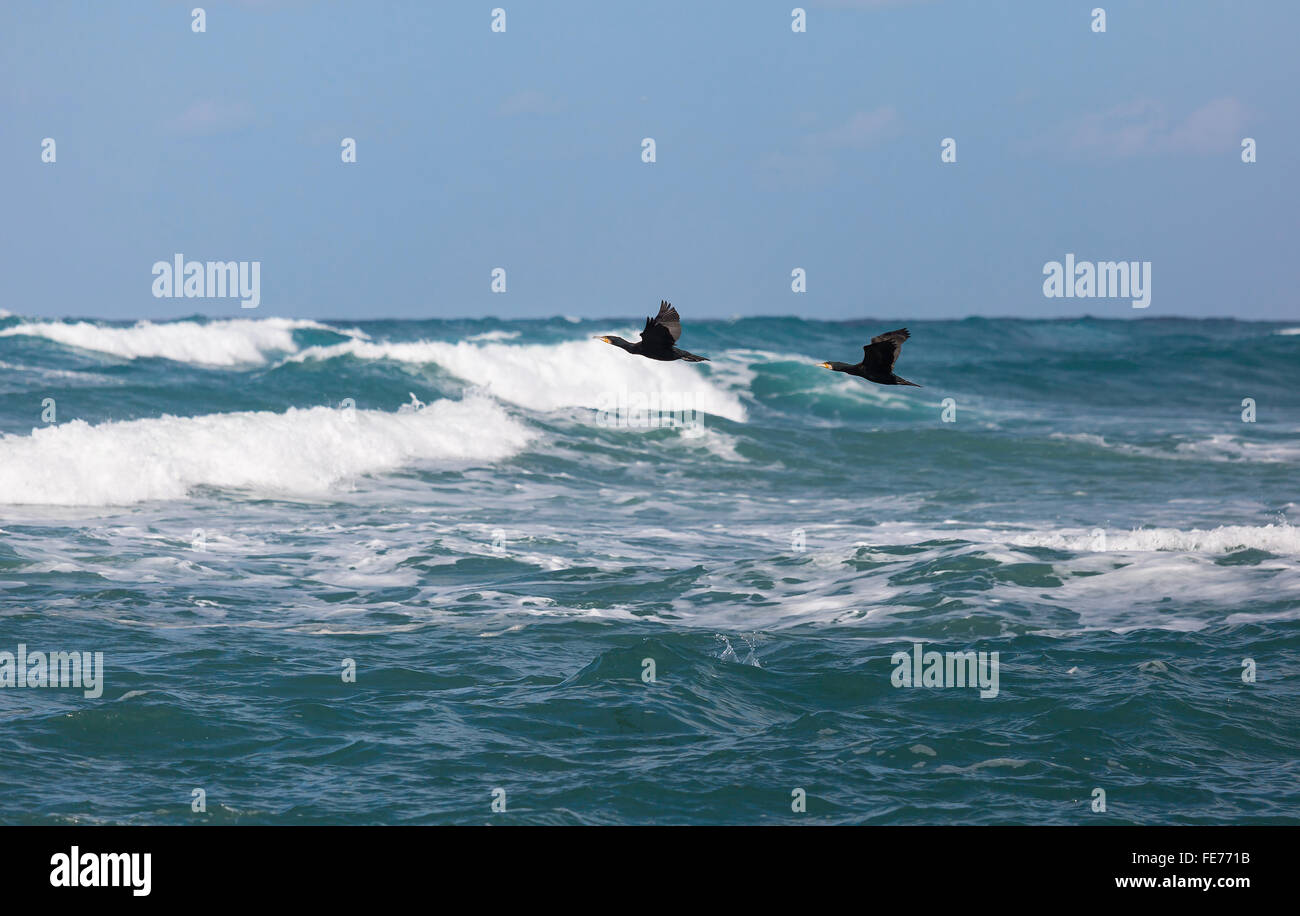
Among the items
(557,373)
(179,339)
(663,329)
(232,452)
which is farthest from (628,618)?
(179,339)

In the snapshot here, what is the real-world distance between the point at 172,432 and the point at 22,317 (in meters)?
43.6

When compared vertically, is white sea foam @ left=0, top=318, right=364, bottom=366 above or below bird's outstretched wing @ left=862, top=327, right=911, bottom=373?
above

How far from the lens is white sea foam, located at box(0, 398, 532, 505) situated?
1803 centimetres

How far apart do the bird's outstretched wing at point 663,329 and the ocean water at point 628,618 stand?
2609 millimetres

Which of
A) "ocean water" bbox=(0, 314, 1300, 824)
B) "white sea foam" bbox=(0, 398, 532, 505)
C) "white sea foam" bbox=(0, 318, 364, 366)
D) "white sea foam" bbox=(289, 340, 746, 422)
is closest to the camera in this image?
"ocean water" bbox=(0, 314, 1300, 824)

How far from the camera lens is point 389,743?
338 inches

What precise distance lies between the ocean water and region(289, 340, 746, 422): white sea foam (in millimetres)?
7007

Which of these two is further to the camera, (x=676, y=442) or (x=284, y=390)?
(x=284, y=390)

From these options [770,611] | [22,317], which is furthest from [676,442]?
[22,317]

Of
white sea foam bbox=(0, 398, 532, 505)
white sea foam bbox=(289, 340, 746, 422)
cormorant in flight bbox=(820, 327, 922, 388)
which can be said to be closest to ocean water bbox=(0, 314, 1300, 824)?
white sea foam bbox=(0, 398, 532, 505)

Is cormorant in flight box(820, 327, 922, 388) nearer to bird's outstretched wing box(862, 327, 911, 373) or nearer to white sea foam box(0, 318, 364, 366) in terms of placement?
bird's outstretched wing box(862, 327, 911, 373)

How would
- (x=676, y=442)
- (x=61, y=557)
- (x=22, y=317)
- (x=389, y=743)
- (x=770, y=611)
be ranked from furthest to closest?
1. (x=22, y=317)
2. (x=676, y=442)
3. (x=61, y=557)
4. (x=770, y=611)
5. (x=389, y=743)

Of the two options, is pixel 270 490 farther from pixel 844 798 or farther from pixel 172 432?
pixel 844 798

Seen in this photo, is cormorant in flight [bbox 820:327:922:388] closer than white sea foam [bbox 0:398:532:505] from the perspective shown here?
Yes
